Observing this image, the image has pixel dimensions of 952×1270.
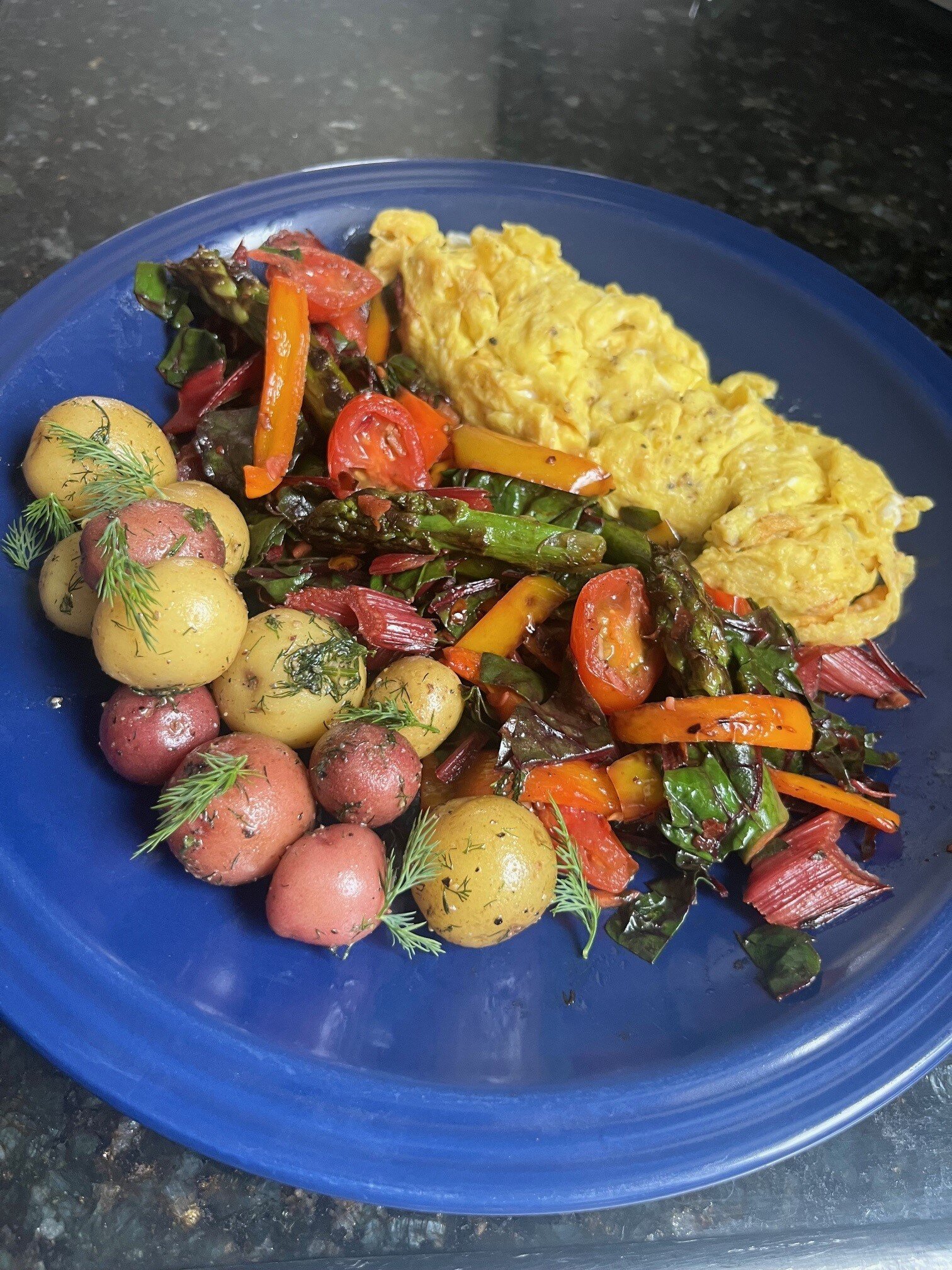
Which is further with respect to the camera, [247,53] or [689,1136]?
[247,53]

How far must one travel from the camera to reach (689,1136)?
1.89 m

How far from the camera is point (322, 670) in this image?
93.4 inches

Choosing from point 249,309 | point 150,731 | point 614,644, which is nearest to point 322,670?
point 150,731

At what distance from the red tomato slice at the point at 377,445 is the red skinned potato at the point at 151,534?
2.45 feet

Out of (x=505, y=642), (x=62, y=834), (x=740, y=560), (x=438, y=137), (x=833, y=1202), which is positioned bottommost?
(x=833, y=1202)

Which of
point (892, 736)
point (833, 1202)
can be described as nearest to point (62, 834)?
point (833, 1202)

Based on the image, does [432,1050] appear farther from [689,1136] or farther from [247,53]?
[247,53]

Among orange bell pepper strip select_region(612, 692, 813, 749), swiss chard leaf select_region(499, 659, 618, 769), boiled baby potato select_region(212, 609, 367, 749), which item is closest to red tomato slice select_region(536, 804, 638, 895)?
swiss chard leaf select_region(499, 659, 618, 769)

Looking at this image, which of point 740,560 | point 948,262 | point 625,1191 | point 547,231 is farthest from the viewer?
point 948,262

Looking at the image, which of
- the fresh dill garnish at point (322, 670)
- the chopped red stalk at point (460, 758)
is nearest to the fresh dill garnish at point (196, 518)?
the fresh dill garnish at point (322, 670)

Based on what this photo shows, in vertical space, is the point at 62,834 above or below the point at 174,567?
below

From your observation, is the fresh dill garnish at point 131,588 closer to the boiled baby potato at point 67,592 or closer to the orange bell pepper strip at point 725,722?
the boiled baby potato at point 67,592

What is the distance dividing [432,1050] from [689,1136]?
56 cm

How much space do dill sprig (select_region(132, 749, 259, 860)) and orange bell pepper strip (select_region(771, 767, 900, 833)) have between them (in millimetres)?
1416
